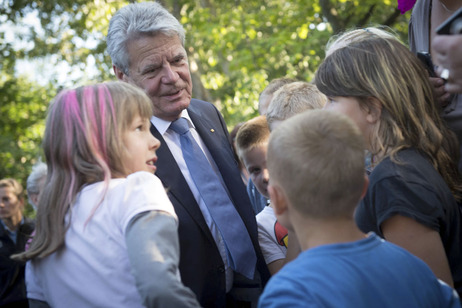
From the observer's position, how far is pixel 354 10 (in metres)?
11.4

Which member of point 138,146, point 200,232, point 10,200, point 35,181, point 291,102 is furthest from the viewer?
point 10,200

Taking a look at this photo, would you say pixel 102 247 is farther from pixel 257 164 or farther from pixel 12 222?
pixel 12 222

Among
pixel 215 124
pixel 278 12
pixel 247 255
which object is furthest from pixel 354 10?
pixel 247 255

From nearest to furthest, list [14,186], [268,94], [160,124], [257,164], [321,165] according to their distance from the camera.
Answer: [321,165] < [160,124] < [257,164] < [268,94] < [14,186]

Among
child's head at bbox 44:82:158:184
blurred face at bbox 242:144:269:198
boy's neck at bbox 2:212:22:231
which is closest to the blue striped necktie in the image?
blurred face at bbox 242:144:269:198

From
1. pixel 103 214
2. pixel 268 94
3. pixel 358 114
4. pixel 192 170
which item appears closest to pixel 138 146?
pixel 103 214

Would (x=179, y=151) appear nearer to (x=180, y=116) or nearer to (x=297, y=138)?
(x=180, y=116)

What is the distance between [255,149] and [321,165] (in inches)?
68.9

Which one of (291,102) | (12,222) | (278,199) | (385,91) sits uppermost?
(385,91)

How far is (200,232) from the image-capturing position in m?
2.85

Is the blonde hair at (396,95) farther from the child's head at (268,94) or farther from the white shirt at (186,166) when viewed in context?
the child's head at (268,94)

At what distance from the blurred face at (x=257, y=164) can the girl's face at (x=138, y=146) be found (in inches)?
49.8

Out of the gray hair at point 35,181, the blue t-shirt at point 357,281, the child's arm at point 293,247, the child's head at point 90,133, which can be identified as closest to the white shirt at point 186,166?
the child's arm at point 293,247

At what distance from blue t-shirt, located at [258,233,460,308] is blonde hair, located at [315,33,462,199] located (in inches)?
25.5
